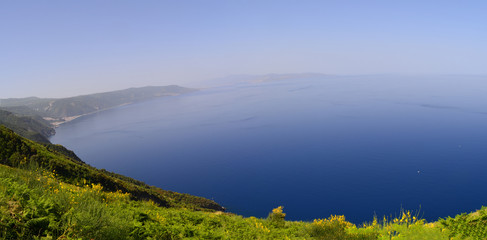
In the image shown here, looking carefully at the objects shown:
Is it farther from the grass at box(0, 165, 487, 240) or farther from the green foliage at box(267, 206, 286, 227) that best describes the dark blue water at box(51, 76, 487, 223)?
the grass at box(0, 165, 487, 240)

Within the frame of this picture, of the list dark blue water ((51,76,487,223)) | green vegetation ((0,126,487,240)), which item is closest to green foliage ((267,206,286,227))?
green vegetation ((0,126,487,240))

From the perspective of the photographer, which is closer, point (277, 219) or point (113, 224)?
point (113, 224)

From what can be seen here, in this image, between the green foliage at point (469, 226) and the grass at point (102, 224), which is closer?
the grass at point (102, 224)

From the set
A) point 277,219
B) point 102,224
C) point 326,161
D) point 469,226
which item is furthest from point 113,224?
point 326,161

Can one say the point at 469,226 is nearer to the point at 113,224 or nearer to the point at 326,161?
the point at 113,224

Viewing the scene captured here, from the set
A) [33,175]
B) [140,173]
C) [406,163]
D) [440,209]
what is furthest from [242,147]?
→ [33,175]

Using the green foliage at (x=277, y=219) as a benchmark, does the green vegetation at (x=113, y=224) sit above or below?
above

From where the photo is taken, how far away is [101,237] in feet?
21.2

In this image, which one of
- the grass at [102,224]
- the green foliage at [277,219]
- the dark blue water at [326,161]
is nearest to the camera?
the grass at [102,224]

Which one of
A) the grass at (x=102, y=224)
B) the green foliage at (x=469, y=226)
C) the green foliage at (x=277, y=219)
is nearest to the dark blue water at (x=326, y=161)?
the green foliage at (x=277, y=219)

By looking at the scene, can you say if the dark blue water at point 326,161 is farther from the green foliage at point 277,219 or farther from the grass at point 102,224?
the grass at point 102,224

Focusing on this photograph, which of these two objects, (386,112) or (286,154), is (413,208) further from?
(386,112)

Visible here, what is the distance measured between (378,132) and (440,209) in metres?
70.1

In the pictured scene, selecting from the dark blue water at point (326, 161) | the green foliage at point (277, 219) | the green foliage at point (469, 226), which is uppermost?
the green foliage at point (469, 226)
